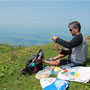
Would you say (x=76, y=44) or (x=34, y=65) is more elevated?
(x=76, y=44)

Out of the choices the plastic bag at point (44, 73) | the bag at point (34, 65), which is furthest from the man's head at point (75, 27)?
the plastic bag at point (44, 73)

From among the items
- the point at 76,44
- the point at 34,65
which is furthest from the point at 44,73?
the point at 76,44

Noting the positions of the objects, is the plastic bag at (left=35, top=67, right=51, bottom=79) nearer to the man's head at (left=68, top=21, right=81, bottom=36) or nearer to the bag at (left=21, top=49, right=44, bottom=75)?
the bag at (left=21, top=49, right=44, bottom=75)

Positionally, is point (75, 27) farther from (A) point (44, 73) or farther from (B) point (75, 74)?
(A) point (44, 73)

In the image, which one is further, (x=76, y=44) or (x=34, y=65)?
(x=34, y=65)

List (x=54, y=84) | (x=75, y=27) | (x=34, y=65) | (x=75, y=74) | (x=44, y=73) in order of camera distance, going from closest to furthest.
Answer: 1. (x=54, y=84)
2. (x=75, y=74)
3. (x=75, y=27)
4. (x=44, y=73)
5. (x=34, y=65)

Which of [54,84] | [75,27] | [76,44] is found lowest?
[54,84]

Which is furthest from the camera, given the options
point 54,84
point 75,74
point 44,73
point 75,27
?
point 44,73

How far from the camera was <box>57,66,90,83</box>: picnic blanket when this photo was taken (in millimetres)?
6227

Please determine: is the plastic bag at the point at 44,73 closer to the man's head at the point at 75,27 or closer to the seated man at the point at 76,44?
the seated man at the point at 76,44

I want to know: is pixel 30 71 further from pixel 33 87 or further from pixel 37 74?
pixel 33 87

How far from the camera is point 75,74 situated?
21.6ft

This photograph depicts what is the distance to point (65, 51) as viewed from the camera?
8242mm

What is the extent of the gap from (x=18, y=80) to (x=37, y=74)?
930mm
